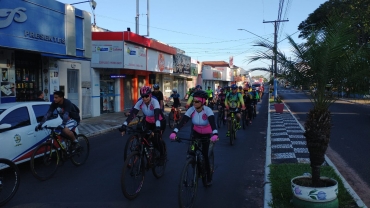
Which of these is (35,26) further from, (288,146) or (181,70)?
(181,70)

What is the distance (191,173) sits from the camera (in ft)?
17.0

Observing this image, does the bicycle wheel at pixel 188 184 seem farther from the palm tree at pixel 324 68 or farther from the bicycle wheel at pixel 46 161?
the bicycle wheel at pixel 46 161

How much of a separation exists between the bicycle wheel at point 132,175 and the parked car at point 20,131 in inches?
101

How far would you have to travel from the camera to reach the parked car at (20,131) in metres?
6.65

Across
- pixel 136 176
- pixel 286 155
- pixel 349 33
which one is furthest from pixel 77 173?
pixel 349 33

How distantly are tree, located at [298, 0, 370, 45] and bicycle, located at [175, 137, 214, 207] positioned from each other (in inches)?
108

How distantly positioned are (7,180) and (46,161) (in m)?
1.46

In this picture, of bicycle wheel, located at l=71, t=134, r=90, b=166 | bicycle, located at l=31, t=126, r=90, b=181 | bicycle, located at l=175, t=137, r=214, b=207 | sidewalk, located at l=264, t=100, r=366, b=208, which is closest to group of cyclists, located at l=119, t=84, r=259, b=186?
bicycle, located at l=175, t=137, r=214, b=207

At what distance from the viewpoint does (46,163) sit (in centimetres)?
696

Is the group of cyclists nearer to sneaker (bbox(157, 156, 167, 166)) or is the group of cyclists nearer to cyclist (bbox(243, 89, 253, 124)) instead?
sneaker (bbox(157, 156, 167, 166))

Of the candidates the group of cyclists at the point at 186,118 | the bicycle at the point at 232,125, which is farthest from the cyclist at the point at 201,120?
the bicycle at the point at 232,125

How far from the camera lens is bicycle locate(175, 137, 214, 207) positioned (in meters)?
4.87

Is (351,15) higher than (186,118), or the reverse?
(351,15)

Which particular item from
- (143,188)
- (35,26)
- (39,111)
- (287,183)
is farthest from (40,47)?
(287,183)
